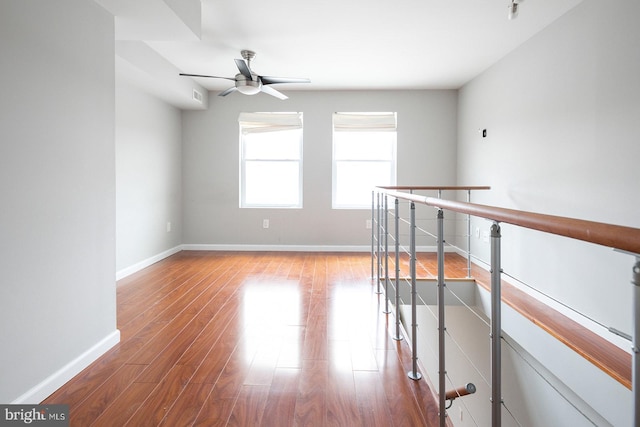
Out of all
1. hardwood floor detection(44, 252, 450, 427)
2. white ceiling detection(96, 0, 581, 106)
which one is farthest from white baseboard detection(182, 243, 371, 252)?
white ceiling detection(96, 0, 581, 106)

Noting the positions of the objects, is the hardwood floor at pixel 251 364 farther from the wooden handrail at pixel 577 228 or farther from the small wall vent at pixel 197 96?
the small wall vent at pixel 197 96

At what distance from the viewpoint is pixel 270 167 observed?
5.13 metres

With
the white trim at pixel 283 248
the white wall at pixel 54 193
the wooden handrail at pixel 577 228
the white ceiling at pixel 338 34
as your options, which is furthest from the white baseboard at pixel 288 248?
the wooden handrail at pixel 577 228

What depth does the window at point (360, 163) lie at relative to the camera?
507cm

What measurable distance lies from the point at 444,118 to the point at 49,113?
4500 millimetres

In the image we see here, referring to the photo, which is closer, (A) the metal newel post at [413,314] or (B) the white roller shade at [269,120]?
(A) the metal newel post at [413,314]

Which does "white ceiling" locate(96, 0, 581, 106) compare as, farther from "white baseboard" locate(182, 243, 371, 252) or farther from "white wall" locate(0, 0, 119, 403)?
"white baseboard" locate(182, 243, 371, 252)

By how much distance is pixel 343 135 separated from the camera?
16.7ft

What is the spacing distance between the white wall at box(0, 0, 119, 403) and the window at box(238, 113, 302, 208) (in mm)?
3009

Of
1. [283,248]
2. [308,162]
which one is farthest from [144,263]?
[308,162]

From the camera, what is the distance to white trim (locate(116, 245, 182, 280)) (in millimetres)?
3627

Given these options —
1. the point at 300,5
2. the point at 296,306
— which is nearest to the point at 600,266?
the point at 296,306

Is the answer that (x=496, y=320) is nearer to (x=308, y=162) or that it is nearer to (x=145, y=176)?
(x=145, y=176)

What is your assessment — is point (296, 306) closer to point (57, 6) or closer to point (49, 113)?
point (49, 113)
